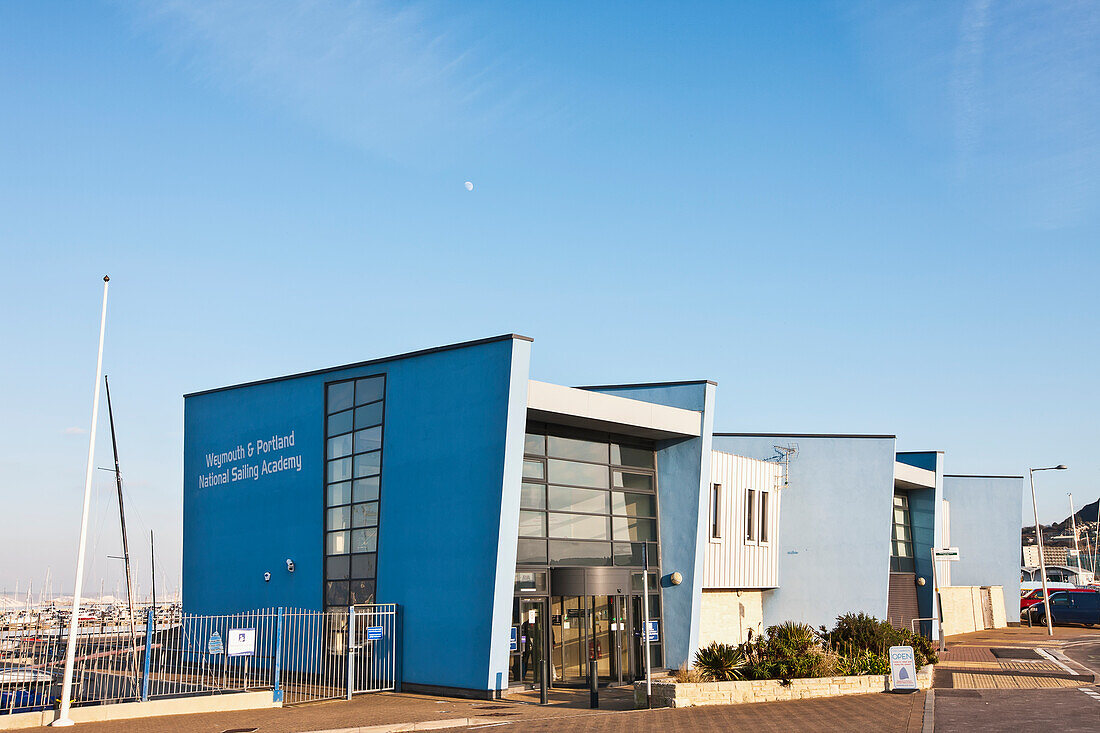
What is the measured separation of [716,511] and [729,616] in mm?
3820

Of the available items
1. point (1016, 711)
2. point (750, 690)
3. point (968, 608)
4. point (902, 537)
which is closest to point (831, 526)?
point (902, 537)

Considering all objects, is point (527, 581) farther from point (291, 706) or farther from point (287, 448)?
Result: point (287, 448)

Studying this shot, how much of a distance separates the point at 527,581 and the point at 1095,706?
1232cm

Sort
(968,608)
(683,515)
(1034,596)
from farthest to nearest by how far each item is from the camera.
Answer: (1034,596) → (968,608) → (683,515)

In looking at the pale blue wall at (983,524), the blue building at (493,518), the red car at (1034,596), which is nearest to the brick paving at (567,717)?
the blue building at (493,518)

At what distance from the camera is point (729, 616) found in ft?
104

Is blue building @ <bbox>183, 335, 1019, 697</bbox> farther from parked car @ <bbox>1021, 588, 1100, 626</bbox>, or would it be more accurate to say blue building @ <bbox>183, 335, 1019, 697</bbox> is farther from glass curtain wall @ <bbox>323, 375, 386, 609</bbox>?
parked car @ <bbox>1021, 588, 1100, 626</bbox>

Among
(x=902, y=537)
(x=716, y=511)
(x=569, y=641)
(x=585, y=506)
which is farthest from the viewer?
A: (x=902, y=537)

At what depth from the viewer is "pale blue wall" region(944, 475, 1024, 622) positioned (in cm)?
4916

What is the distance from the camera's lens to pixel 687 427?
88.3 feet

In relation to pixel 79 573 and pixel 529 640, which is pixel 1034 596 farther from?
pixel 79 573

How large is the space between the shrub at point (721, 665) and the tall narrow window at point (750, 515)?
33.2ft

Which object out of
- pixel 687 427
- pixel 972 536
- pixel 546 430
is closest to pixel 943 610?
pixel 972 536

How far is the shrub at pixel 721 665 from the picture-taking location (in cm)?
2159
